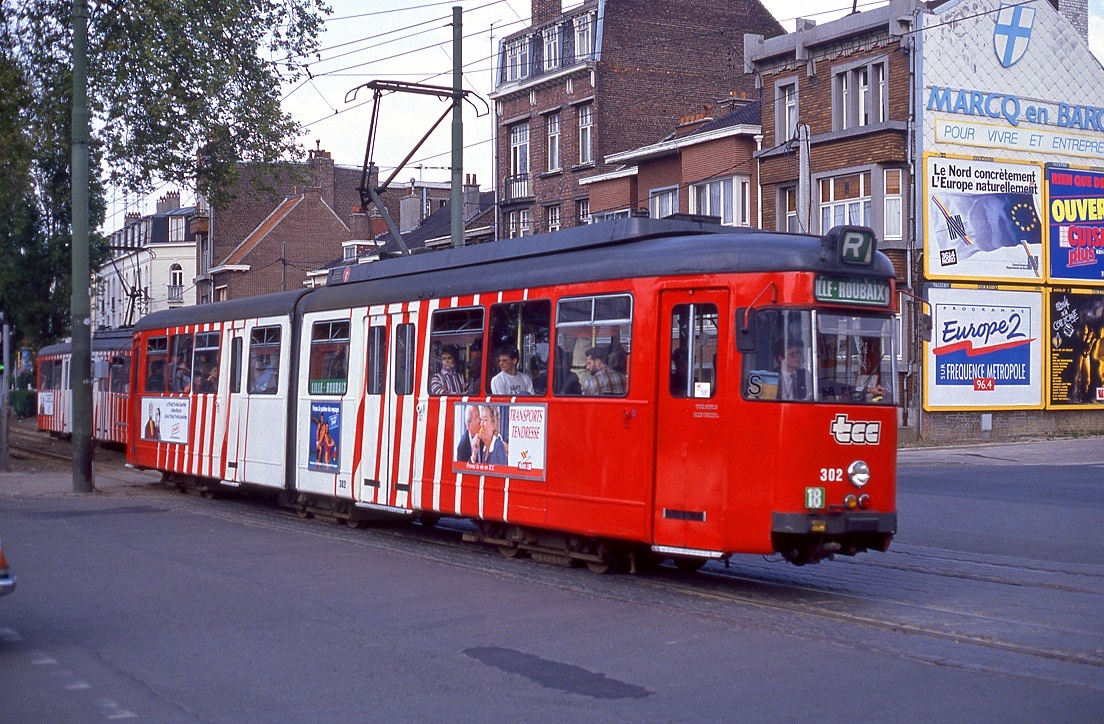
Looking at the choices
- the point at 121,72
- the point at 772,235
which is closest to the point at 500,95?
the point at 121,72

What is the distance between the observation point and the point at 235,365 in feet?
65.6

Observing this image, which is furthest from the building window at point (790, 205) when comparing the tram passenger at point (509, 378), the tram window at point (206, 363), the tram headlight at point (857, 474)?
the tram headlight at point (857, 474)

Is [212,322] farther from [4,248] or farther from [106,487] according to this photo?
[4,248]

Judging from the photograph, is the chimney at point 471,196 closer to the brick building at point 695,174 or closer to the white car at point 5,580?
the brick building at point 695,174

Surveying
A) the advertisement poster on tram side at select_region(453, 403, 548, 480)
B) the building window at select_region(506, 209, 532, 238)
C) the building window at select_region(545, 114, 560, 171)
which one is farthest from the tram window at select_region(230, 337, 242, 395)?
the building window at select_region(506, 209, 532, 238)

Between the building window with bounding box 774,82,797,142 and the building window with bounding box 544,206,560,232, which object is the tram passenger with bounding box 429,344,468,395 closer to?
the building window with bounding box 774,82,797,142

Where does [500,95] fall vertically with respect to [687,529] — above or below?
above

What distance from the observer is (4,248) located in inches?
2141

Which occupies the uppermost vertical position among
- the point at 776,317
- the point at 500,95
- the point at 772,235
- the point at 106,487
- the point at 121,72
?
the point at 500,95

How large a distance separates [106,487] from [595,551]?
13881 mm

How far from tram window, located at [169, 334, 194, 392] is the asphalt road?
6.14 metres

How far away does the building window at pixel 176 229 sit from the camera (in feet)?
289

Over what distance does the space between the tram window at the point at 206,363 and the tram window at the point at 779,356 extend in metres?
11.8

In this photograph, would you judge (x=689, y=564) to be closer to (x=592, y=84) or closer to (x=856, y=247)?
(x=856, y=247)
